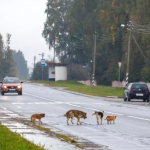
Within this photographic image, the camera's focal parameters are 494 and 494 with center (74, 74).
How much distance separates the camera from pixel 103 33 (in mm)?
69375

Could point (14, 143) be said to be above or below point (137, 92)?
below

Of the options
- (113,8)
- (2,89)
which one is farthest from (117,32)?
(2,89)

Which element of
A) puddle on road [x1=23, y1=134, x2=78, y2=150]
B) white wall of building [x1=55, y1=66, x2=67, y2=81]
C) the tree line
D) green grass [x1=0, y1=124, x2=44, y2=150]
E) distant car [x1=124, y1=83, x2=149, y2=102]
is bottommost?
puddle on road [x1=23, y1=134, x2=78, y2=150]

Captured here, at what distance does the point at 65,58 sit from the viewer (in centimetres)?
10006

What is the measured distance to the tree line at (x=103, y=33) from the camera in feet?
182

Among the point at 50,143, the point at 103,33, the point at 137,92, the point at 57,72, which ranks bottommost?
the point at 50,143

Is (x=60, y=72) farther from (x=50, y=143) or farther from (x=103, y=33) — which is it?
(x=50, y=143)

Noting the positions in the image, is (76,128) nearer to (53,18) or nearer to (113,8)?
(113,8)

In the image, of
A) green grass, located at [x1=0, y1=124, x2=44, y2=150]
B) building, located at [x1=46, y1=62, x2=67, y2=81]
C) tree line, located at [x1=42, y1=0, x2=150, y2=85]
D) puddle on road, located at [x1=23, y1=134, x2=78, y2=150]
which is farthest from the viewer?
building, located at [x1=46, y1=62, x2=67, y2=81]

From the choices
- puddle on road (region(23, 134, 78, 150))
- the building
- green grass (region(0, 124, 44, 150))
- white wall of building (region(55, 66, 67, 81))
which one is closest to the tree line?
the building

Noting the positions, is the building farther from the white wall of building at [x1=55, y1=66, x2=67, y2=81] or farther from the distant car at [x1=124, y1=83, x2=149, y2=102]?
the distant car at [x1=124, y1=83, x2=149, y2=102]

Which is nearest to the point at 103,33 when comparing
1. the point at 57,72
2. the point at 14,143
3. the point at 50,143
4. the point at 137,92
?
the point at 57,72

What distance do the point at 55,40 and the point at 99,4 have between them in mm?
28106

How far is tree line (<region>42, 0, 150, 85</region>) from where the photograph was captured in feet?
182
